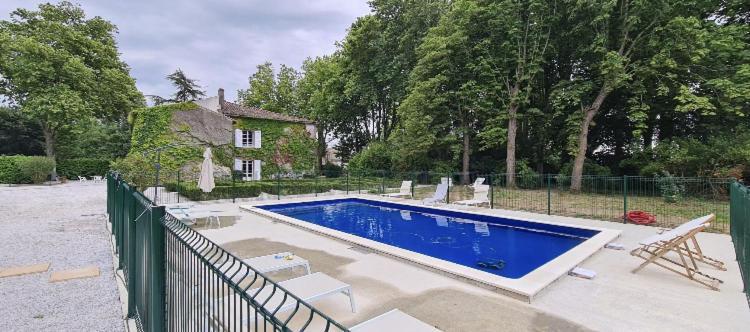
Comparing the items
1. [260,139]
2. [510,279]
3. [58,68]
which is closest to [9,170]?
[58,68]

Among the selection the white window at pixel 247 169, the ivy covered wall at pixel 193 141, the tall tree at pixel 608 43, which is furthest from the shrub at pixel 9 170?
the tall tree at pixel 608 43

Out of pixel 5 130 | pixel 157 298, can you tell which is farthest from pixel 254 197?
pixel 5 130

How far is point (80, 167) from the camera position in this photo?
27.6 metres

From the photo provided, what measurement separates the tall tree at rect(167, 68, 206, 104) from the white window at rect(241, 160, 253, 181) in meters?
19.3

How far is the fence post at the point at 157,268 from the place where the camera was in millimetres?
2406

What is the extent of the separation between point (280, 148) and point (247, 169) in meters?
2.91

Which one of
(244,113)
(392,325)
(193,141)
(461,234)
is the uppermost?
(244,113)

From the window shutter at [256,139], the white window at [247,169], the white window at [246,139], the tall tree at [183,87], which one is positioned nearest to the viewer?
the white window at [247,169]

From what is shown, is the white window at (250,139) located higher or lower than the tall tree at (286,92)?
lower

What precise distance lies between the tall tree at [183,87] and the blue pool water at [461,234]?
32.6 metres

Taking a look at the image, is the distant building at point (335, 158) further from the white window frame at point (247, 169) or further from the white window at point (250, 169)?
the white window frame at point (247, 169)

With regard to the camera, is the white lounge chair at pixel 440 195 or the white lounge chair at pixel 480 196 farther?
the white lounge chair at pixel 440 195

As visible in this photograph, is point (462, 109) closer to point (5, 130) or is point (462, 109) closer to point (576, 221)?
point (576, 221)

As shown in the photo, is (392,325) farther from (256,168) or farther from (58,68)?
(58,68)
